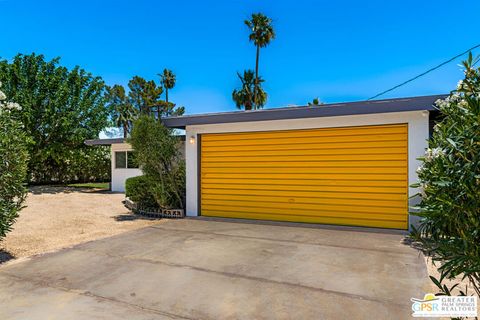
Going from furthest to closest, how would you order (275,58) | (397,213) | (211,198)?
(275,58)
(211,198)
(397,213)

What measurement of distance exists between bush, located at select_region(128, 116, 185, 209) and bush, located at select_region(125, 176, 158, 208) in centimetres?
34

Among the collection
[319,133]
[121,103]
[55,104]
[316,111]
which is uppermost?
[121,103]

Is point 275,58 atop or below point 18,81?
atop

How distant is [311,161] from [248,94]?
19545 mm

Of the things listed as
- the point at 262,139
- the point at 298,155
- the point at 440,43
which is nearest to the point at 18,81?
the point at 262,139

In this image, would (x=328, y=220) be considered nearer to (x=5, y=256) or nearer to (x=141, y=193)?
(x=141, y=193)

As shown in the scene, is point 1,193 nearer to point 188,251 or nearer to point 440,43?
point 188,251

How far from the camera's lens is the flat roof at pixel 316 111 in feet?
21.0

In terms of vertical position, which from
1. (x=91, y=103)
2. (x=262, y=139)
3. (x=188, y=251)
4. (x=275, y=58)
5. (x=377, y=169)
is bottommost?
(x=188, y=251)

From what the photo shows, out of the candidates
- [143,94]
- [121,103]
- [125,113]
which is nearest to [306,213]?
[143,94]

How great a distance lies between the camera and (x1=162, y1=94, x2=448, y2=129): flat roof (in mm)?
6410

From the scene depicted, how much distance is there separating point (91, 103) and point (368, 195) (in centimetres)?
1636

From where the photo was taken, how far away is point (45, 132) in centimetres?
1673

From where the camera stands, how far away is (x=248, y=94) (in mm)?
26625
